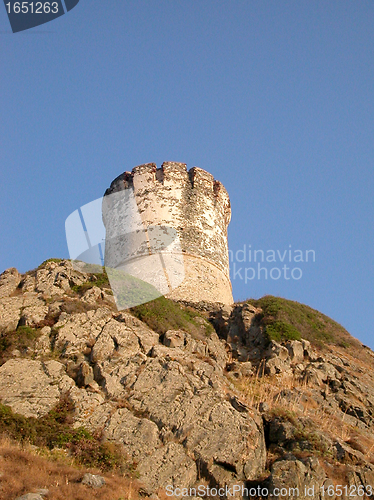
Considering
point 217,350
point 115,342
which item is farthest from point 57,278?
point 217,350

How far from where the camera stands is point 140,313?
55.9ft

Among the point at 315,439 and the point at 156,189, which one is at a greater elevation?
the point at 156,189

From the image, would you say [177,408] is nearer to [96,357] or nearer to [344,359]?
[96,357]

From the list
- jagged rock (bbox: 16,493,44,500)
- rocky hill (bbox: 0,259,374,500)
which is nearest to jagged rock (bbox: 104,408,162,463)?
rocky hill (bbox: 0,259,374,500)

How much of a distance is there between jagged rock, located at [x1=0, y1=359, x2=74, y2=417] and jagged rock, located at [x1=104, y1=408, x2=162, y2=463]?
149cm

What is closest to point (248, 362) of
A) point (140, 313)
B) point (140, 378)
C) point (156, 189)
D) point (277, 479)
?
point (140, 313)

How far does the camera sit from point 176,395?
1252cm

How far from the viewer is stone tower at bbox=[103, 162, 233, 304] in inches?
920

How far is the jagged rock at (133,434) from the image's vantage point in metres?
10.9

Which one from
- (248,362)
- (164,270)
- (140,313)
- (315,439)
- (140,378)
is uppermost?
(164,270)

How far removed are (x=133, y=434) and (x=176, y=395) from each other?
1.59 m

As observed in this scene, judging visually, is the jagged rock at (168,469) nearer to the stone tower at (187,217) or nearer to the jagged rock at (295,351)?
the jagged rock at (295,351)

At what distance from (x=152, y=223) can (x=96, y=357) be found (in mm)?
11226

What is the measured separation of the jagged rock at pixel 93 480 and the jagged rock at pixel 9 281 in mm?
8697
